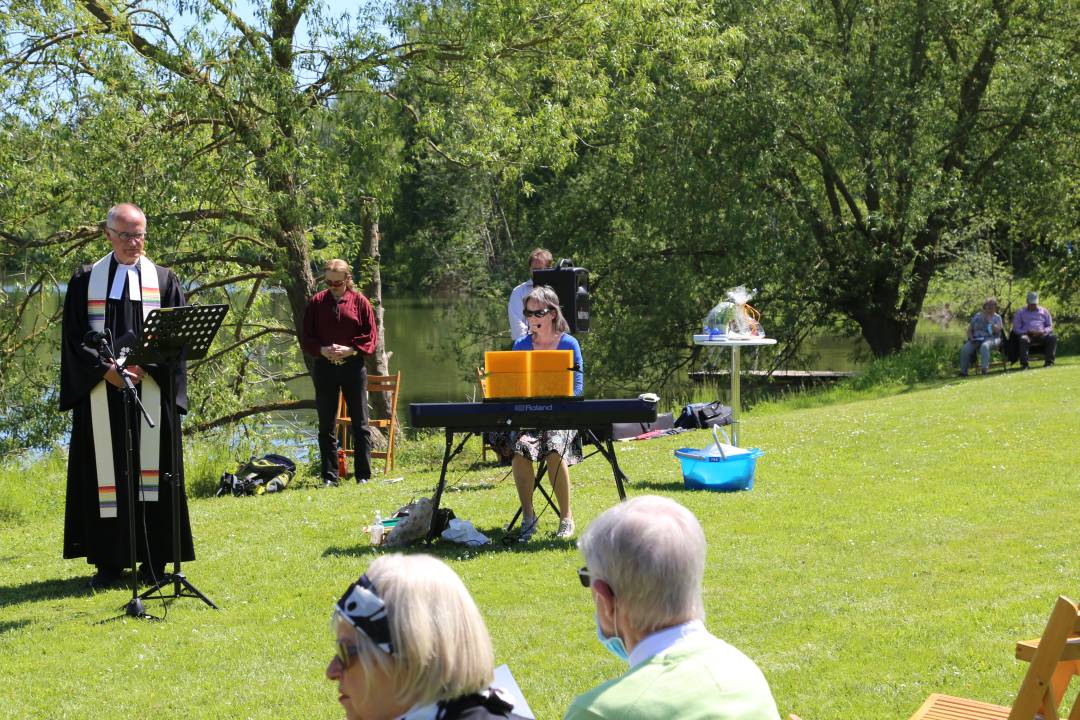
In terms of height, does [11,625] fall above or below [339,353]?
below

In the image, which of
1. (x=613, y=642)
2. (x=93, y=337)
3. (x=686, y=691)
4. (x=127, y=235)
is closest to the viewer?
(x=686, y=691)

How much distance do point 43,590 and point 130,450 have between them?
1455 millimetres

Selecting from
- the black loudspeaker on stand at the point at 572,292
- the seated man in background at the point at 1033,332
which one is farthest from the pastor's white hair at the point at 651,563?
the seated man in background at the point at 1033,332

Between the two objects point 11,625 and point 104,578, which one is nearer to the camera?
point 11,625

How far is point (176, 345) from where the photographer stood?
652 cm

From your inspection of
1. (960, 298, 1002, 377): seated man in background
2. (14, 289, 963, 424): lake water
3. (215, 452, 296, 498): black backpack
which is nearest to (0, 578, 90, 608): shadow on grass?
(215, 452, 296, 498): black backpack

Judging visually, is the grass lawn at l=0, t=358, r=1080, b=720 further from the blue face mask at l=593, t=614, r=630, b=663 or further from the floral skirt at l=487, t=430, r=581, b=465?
the blue face mask at l=593, t=614, r=630, b=663

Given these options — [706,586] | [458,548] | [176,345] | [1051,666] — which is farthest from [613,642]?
[458,548]

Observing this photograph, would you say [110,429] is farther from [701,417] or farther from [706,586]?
[701,417]

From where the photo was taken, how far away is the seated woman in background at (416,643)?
7.34 feet

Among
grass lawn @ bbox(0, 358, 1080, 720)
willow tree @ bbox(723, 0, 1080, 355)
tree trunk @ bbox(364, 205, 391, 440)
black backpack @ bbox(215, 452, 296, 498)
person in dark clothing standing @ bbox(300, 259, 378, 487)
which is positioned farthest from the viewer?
willow tree @ bbox(723, 0, 1080, 355)

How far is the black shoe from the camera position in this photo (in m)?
7.40

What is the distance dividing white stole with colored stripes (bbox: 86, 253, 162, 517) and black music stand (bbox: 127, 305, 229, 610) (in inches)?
11.7

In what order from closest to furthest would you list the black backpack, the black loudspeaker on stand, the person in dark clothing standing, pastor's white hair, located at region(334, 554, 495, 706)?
pastor's white hair, located at region(334, 554, 495, 706) < the black loudspeaker on stand < the person in dark clothing standing < the black backpack
